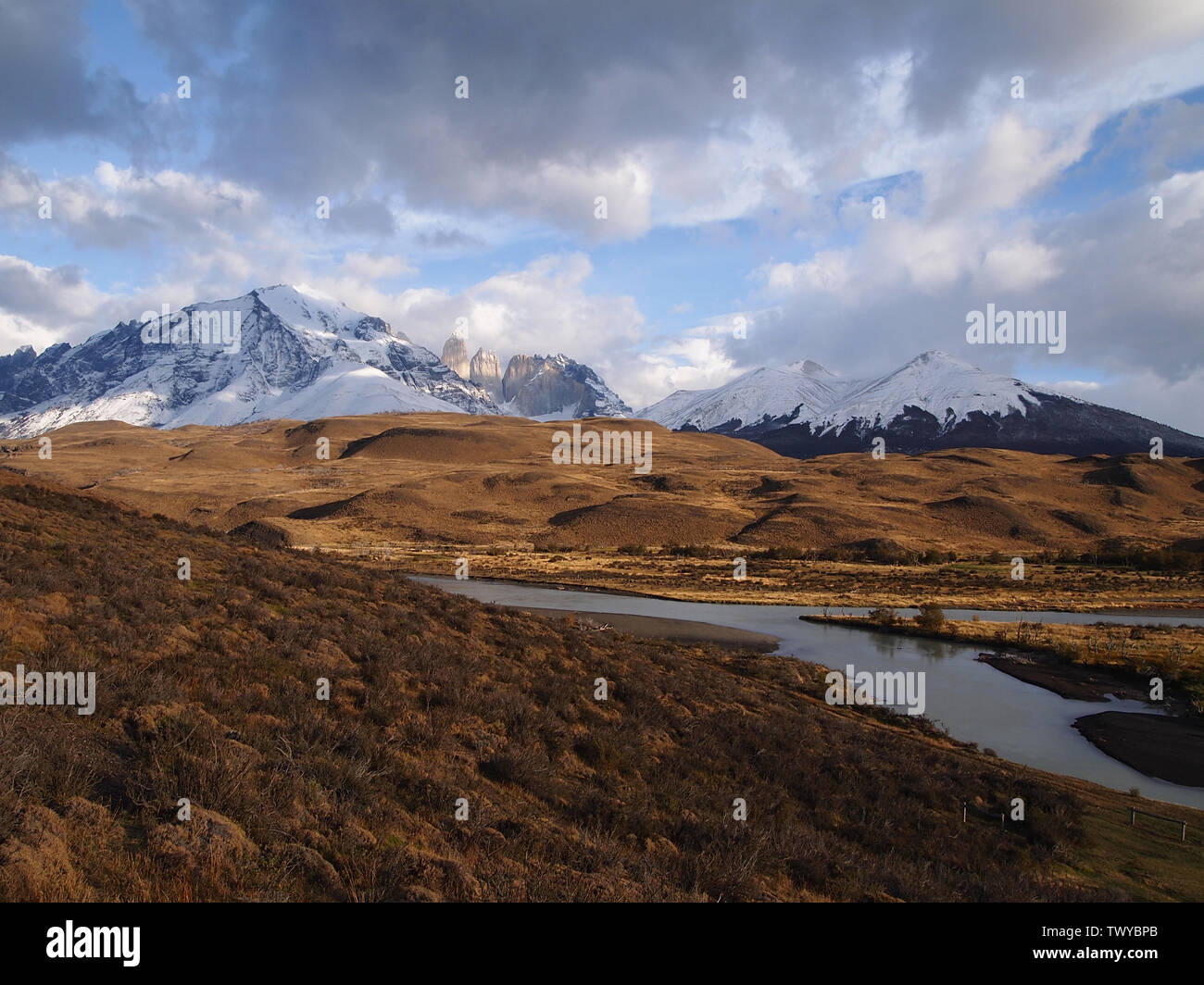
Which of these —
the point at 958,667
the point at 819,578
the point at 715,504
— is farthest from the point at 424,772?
the point at 715,504

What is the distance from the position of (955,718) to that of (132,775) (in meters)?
26.7

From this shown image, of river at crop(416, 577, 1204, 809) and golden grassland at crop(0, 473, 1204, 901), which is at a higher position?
golden grassland at crop(0, 473, 1204, 901)

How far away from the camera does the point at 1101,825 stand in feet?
52.2

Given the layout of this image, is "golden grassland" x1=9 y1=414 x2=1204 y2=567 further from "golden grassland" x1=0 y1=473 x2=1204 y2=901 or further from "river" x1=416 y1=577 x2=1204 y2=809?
"golden grassland" x1=0 y1=473 x2=1204 y2=901

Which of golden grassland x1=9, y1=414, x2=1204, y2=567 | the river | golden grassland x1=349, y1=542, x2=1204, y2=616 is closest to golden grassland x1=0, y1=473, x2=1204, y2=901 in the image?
the river

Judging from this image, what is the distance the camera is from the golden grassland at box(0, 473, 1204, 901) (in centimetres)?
715

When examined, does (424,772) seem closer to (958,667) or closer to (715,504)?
(958,667)

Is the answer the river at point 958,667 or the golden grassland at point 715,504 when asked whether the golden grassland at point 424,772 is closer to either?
the river at point 958,667

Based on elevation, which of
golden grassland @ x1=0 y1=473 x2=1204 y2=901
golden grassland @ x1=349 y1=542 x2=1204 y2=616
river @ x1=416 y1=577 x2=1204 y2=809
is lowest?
river @ x1=416 y1=577 x2=1204 y2=809

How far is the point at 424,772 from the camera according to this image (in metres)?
10.2

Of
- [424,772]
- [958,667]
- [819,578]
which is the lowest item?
[958,667]

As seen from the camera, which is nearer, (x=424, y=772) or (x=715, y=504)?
(x=424, y=772)

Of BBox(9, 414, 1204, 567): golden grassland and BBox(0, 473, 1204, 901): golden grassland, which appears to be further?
BBox(9, 414, 1204, 567): golden grassland
